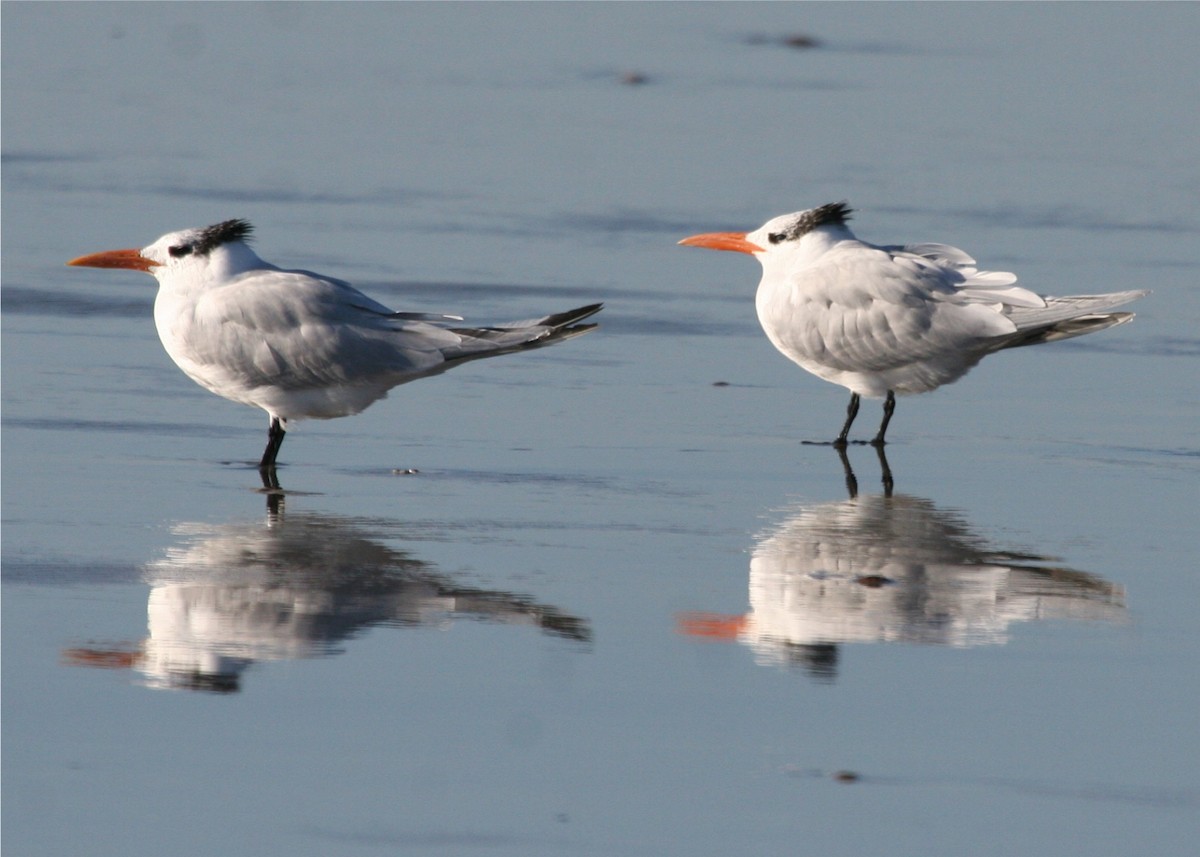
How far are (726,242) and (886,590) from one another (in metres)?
4.03

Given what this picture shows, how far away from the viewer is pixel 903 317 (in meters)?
8.36

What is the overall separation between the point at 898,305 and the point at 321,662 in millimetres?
4238

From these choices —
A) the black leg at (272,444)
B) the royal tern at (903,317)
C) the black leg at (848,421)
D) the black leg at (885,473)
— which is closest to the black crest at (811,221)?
the royal tern at (903,317)

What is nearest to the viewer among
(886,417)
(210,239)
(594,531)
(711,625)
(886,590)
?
(711,625)

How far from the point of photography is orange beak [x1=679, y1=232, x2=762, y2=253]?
924cm

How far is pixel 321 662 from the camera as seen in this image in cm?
474

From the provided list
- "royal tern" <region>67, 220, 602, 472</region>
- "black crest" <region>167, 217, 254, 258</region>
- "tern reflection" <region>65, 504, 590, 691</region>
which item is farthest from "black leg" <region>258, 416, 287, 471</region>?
"tern reflection" <region>65, 504, 590, 691</region>

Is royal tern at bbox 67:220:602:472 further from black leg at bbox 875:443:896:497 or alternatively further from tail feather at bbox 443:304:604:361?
black leg at bbox 875:443:896:497

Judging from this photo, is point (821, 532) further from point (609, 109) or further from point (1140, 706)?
point (609, 109)

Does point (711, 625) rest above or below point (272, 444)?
below

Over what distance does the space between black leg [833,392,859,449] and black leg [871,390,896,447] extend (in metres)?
0.12

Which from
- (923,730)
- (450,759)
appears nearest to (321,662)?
(450,759)

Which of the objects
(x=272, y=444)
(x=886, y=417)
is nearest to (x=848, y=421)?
(x=886, y=417)

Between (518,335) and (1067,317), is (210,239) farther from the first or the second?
(1067,317)
